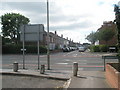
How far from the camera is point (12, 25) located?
63.2 metres

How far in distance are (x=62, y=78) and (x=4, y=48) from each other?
133 ft

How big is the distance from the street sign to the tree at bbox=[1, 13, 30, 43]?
46.6 m

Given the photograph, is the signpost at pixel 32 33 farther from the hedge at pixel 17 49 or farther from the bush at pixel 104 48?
the bush at pixel 104 48

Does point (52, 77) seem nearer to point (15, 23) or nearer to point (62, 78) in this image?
point (62, 78)

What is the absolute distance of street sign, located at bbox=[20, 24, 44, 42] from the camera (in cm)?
→ 1631

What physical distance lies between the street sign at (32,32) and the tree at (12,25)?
46.6 metres

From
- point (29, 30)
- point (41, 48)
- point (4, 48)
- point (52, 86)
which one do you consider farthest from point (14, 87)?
point (4, 48)

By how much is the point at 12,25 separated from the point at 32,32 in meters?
48.3

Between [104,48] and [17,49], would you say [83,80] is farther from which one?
[17,49]

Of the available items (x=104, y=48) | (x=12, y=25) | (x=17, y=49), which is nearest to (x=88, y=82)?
A: (x=104, y=48)

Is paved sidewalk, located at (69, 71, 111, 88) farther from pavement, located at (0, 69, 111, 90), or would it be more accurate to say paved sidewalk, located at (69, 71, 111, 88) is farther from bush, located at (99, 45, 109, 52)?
bush, located at (99, 45, 109, 52)

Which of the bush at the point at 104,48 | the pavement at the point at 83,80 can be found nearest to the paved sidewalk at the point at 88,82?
the pavement at the point at 83,80

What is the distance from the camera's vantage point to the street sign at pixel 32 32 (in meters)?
16.3

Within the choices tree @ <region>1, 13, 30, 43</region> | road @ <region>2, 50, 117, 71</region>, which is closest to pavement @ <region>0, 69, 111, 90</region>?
road @ <region>2, 50, 117, 71</region>
